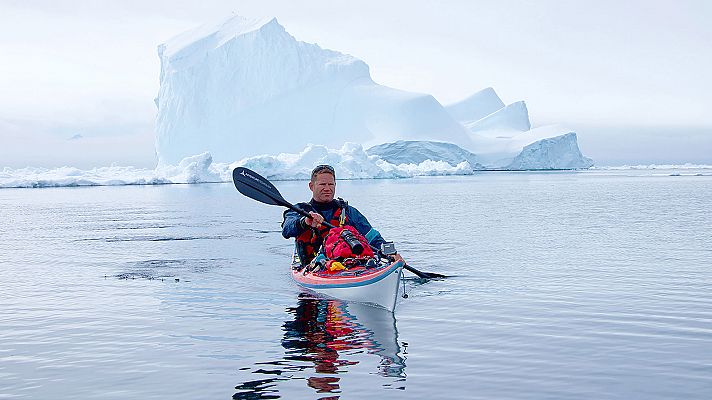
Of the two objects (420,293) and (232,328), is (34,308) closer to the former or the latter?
(232,328)

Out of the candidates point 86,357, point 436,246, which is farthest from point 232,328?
point 436,246

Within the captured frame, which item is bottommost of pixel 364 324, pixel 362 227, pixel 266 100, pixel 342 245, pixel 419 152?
pixel 364 324

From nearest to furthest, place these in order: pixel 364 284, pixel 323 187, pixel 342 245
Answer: pixel 364 284, pixel 323 187, pixel 342 245

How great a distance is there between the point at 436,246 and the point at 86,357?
10.5m

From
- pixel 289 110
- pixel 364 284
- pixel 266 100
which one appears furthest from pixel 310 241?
pixel 289 110

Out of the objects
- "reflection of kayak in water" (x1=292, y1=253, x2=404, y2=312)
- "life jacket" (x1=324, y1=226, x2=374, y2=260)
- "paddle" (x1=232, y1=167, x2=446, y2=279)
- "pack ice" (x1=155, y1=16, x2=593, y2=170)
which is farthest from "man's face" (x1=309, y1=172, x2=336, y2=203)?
"pack ice" (x1=155, y1=16, x2=593, y2=170)

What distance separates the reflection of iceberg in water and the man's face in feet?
4.19

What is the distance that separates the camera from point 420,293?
9.66m

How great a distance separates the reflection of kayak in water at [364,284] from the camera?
318 inches

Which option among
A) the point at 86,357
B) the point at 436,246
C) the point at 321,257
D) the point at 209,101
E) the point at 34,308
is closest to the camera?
the point at 86,357

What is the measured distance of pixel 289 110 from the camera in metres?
68.4

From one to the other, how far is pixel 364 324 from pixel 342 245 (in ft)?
5.18

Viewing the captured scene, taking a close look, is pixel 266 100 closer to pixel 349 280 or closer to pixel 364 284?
pixel 349 280

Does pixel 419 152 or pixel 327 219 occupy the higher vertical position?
pixel 419 152
